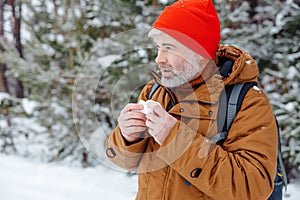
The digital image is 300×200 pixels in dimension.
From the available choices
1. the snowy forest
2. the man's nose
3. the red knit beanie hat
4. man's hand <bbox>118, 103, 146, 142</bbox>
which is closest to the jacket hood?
the red knit beanie hat

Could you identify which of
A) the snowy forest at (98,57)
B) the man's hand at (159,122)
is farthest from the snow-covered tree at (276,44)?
the man's hand at (159,122)

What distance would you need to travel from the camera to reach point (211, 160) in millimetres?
1083

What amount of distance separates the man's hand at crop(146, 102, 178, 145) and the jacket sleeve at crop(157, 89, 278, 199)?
2 cm

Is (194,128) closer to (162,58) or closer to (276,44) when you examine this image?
(162,58)

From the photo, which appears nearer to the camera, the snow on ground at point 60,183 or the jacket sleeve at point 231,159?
the jacket sleeve at point 231,159

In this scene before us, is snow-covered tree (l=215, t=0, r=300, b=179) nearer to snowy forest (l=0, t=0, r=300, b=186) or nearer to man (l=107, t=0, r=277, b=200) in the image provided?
snowy forest (l=0, t=0, r=300, b=186)

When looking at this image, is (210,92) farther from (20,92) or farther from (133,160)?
(20,92)

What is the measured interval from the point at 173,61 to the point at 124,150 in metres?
0.41

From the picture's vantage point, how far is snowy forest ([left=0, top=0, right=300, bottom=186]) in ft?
13.4

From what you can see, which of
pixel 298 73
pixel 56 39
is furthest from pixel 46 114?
pixel 298 73

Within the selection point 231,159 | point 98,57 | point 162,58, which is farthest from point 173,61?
point 98,57

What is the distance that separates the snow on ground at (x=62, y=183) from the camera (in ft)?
13.6

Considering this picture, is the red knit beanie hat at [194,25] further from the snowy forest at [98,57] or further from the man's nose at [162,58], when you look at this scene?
the snowy forest at [98,57]

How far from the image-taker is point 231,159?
108 centimetres
